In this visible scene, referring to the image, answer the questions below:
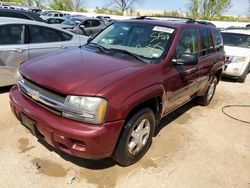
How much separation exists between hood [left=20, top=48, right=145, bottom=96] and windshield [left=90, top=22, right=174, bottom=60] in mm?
377

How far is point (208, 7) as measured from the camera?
3766 cm

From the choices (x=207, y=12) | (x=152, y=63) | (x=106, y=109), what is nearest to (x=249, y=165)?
(x=152, y=63)

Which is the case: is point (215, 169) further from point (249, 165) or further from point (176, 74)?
point (176, 74)

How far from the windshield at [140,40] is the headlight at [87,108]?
1253 millimetres

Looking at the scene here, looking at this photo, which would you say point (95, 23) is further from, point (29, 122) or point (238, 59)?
point (29, 122)

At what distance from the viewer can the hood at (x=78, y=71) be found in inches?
106

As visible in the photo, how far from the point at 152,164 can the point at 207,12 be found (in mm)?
38705

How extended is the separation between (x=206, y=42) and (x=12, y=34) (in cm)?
393

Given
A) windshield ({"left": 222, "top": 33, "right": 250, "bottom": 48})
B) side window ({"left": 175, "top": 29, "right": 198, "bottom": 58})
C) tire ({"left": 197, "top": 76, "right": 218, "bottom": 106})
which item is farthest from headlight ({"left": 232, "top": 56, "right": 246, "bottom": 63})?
side window ({"left": 175, "top": 29, "right": 198, "bottom": 58})

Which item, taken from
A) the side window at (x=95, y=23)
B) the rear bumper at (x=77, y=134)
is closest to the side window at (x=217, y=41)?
the rear bumper at (x=77, y=134)

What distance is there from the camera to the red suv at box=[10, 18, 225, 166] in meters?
2.63

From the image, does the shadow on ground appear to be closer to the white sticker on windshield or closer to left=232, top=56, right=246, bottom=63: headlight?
the white sticker on windshield

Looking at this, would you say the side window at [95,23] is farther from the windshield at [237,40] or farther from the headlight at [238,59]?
the headlight at [238,59]

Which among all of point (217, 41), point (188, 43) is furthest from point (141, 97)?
point (217, 41)
